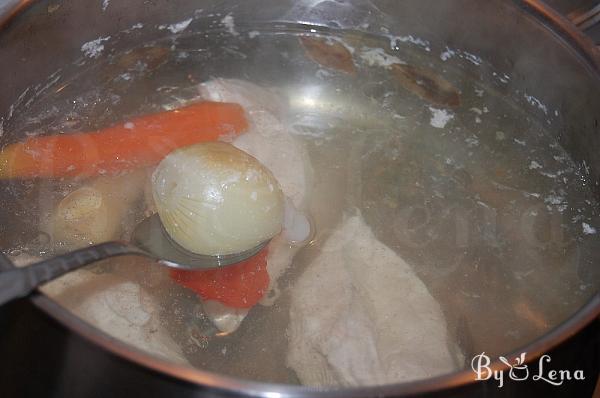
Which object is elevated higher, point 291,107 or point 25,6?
point 25,6

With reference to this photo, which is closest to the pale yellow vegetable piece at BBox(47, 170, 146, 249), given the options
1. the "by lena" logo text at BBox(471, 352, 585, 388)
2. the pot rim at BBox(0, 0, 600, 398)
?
the pot rim at BBox(0, 0, 600, 398)

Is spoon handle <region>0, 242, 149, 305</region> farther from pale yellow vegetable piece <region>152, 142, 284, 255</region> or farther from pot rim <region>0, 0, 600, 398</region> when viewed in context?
pale yellow vegetable piece <region>152, 142, 284, 255</region>

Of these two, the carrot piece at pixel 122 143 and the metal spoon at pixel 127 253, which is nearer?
the metal spoon at pixel 127 253

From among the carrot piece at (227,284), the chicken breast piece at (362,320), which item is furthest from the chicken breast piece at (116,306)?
the chicken breast piece at (362,320)

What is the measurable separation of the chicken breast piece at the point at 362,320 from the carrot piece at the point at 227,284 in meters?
0.06

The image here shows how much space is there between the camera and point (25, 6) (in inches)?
38.3

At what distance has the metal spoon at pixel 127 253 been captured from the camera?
0.59 metres

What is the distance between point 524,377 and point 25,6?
0.88 meters

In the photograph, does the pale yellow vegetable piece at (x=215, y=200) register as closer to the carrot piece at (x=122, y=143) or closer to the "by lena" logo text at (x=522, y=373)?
the carrot piece at (x=122, y=143)

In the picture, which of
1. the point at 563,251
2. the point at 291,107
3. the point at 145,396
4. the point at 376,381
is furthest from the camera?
the point at 291,107

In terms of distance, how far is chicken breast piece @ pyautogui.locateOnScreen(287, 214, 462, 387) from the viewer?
0.83m

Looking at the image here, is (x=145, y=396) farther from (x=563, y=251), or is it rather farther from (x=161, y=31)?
(x=161, y=31)

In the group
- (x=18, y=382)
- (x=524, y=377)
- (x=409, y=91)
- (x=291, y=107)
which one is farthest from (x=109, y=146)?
(x=524, y=377)

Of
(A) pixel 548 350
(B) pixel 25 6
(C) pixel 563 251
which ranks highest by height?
(B) pixel 25 6
